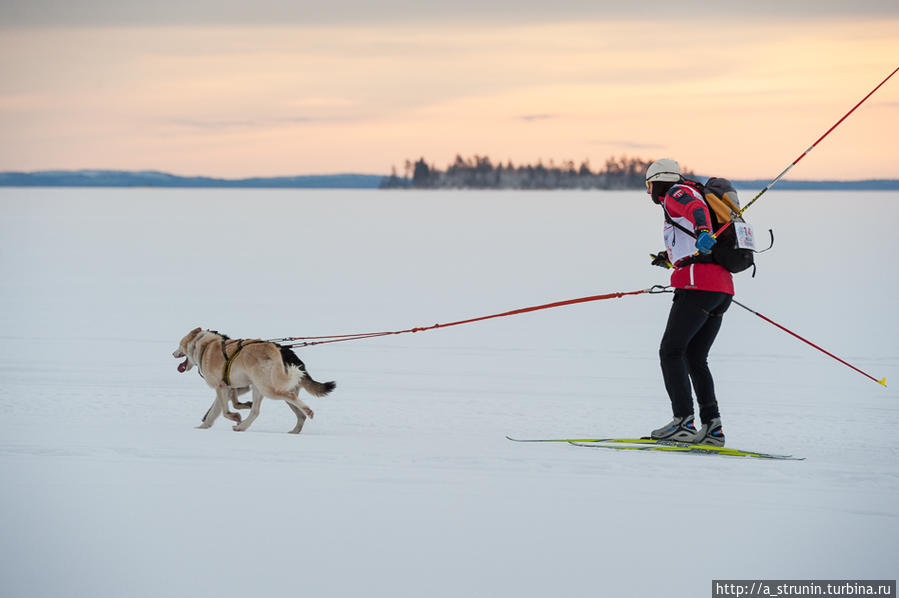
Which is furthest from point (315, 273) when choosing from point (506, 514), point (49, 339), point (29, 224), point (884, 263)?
point (29, 224)

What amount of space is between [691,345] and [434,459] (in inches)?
71.1

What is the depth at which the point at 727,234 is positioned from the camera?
5707 mm

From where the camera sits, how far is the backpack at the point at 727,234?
Answer: 5664 mm

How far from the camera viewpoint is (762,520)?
4578 mm

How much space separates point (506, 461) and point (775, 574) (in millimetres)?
1892

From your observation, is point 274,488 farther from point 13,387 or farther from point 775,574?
point 13,387

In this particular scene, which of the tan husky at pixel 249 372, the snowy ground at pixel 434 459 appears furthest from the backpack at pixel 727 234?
the tan husky at pixel 249 372

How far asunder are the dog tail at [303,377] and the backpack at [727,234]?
2537mm

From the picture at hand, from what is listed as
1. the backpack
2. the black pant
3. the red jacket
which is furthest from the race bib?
the black pant

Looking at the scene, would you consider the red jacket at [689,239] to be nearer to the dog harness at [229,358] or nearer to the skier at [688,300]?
the skier at [688,300]

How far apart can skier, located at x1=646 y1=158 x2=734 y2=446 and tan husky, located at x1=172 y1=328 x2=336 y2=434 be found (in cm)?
228

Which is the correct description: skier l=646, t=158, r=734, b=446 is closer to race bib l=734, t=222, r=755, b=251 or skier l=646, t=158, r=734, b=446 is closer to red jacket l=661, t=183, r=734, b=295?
red jacket l=661, t=183, r=734, b=295

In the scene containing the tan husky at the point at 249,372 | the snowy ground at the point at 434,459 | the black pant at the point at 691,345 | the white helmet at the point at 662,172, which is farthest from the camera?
the tan husky at the point at 249,372

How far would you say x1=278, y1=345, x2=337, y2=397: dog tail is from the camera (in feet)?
20.8
